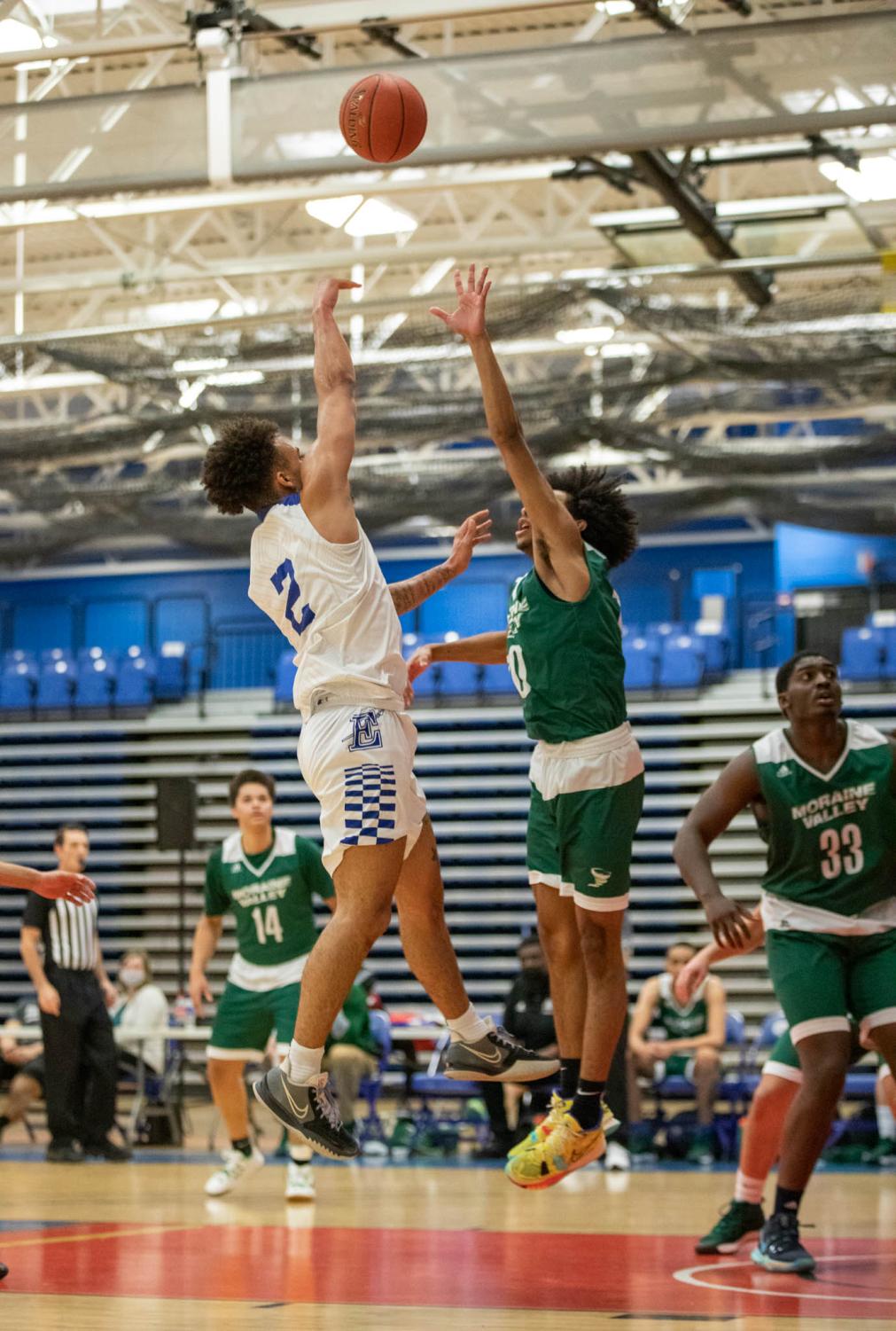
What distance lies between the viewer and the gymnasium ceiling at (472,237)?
9688 millimetres

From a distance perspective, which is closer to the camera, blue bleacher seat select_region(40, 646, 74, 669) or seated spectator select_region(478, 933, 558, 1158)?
seated spectator select_region(478, 933, 558, 1158)

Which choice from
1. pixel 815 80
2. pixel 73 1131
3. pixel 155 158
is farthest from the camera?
pixel 73 1131

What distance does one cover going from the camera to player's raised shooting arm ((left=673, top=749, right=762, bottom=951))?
210 inches

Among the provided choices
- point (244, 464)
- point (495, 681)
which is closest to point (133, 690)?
point (495, 681)

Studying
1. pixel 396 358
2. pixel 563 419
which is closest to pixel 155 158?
pixel 396 358

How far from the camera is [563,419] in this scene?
46.0 feet

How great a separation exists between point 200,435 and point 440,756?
5.73 m

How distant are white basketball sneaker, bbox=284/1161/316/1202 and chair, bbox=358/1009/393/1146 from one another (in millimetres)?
3019

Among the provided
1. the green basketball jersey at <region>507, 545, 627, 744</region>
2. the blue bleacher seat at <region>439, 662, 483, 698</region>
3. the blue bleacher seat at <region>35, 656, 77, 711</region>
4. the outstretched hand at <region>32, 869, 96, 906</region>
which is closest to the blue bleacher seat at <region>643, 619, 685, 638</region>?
the blue bleacher seat at <region>439, 662, 483, 698</region>

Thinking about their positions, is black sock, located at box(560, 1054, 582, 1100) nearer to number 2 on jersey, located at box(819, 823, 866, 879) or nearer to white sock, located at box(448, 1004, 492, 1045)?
white sock, located at box(448, 1004, 492, 1045)

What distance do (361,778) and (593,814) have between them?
901 millimetres

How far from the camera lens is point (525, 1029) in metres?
11.7

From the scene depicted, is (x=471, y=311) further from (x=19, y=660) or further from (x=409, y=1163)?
(x=19, y=660)

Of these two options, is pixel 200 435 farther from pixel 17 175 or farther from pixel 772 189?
pixel 772 189
